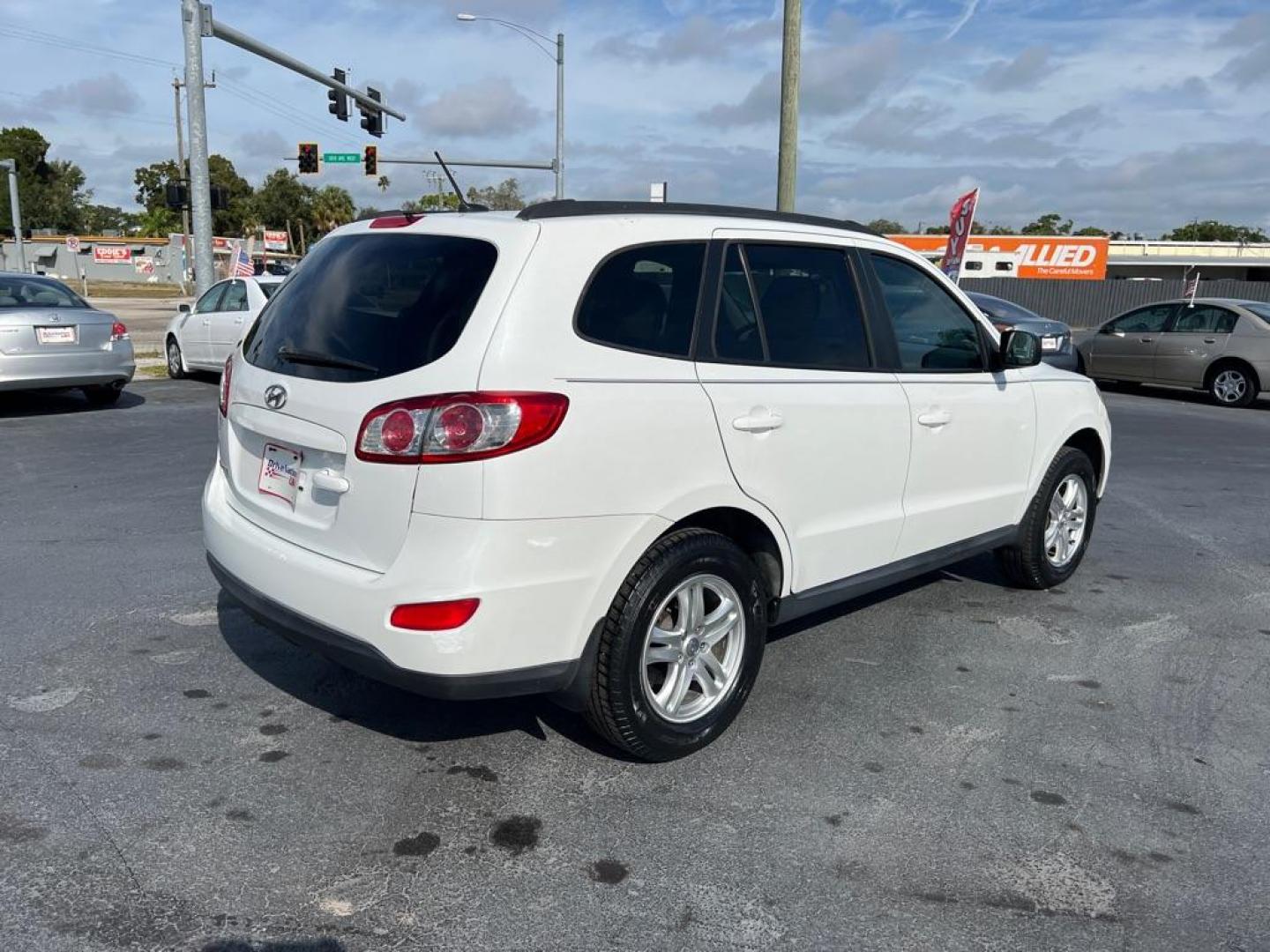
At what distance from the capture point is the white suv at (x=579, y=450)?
3.07 m

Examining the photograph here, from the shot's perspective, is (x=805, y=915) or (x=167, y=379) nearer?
(x=805, y=915)

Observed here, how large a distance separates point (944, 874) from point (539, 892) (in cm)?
113

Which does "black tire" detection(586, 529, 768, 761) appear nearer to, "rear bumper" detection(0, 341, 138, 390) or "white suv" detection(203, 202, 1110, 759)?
"white suv" detection(203, 202, 1110, 759)

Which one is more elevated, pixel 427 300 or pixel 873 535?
pixel 427 300

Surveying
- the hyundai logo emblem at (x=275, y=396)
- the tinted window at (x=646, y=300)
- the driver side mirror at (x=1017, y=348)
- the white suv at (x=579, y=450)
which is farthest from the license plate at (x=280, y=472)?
the driver side mirror at (x=1017, y=348)

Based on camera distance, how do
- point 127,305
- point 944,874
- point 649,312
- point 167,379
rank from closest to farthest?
point 944,874
point 649,312
point 167,379
point 127,305

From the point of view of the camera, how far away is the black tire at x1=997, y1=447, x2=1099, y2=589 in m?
5.41

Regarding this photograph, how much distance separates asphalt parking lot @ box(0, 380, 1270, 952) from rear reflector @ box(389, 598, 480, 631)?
25.3 inches

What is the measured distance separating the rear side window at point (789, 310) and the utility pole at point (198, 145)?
16191 millimetres

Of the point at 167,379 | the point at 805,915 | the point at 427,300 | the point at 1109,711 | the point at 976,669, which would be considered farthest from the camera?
the point at 167,379

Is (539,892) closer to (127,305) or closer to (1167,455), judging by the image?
(1167,455)

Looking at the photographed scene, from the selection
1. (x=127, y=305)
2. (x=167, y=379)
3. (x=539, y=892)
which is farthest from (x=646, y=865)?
(x=127, y=305)

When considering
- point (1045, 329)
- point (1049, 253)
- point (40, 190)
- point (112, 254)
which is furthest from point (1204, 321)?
point (40, 190)

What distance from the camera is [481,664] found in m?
3.10
